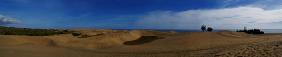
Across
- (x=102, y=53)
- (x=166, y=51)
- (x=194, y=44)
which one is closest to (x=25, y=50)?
(x=102, y=53)

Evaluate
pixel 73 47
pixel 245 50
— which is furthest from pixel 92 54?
pixel 245 50

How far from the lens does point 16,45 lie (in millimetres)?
21000

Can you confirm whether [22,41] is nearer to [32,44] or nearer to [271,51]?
[32,44]

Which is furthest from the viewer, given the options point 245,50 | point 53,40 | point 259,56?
point 53,40

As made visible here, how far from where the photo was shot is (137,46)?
20141 mm

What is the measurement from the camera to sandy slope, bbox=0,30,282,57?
15289 mm

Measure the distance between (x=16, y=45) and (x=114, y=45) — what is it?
5948mm

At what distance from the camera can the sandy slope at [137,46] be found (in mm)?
15289

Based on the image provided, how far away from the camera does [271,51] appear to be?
45.7ft

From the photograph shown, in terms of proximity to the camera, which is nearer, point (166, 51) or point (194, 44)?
point (166, 51)

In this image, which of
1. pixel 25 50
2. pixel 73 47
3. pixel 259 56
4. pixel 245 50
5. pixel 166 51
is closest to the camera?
pixel 259 56

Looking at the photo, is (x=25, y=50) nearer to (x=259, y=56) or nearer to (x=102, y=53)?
(x=102, y=53)

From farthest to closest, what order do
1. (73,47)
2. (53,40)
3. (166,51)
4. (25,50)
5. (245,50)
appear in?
(53,40) < (73,47) < (25,50) < (166,51) < (245,50)

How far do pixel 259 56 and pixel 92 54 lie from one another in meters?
8.40
